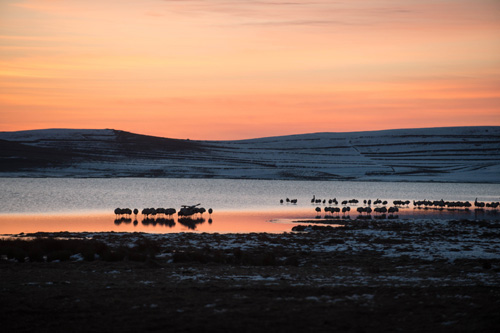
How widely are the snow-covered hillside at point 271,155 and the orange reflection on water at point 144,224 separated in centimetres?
7882

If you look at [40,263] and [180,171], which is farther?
[180,171]

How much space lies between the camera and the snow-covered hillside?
12623cm

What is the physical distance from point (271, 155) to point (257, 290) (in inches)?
5848

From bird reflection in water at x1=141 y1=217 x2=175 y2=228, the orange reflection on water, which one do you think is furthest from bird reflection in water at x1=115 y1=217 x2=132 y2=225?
bird reflection in water at x1=141 y1=217 x2=175 y2=228

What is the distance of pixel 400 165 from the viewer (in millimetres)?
143125

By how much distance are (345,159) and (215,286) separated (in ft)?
466

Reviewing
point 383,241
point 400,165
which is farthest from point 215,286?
point 400,165

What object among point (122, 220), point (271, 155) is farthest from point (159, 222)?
point (271, 155)

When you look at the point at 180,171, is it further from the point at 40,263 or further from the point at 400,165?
the point at 40,263

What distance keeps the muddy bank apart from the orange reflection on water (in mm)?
11699

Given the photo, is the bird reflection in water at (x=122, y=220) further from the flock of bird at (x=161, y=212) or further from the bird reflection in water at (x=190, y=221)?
the bird reflection in water at (x=190, y=221)

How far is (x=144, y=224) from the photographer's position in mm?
38625

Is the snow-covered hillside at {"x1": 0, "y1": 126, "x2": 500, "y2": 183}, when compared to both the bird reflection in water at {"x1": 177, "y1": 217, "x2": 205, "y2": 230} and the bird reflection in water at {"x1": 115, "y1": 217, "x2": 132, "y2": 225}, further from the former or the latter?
the bird reflection in water at {"x1": 177, "y1": 217, "x2": 205, "y2": 230}

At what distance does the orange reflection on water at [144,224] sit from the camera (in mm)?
32812
